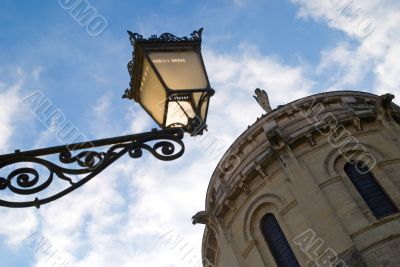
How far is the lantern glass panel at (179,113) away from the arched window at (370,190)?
14497 mm

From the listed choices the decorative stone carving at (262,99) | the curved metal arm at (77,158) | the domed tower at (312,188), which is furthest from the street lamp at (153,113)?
the decorative stone carving at (262,99)

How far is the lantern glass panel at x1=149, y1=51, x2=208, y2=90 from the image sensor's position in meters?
4.19

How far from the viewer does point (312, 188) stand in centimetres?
1848

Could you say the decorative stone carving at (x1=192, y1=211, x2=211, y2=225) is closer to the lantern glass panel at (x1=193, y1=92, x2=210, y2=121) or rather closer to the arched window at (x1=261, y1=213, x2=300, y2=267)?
the arched window at (x1=261, y1=213, x2=300, y2=267)

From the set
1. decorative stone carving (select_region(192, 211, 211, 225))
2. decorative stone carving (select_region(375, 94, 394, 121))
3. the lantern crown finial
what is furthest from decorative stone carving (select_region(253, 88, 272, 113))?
the lantern crown finial

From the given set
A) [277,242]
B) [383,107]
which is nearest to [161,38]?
[277,242]

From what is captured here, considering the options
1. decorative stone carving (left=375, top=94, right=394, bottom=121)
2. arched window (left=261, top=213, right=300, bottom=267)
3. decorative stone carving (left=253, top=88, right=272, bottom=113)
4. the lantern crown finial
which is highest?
decorative stone carving (left=253, top=88, right=272, bottom=113)

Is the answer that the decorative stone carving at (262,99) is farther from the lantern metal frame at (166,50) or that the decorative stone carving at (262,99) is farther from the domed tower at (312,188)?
the lantern metal frame at (166,50)

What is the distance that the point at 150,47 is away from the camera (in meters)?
4.43

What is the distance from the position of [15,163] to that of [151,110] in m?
1.14

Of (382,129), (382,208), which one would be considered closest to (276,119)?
(382,129)

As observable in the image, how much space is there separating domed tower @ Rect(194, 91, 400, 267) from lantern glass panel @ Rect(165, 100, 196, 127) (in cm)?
1311

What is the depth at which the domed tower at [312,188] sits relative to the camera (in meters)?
16.9

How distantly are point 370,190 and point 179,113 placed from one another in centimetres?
1547
